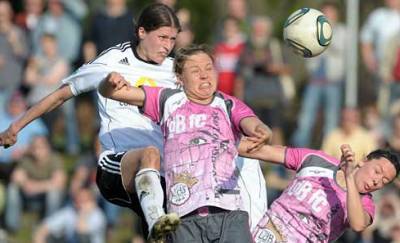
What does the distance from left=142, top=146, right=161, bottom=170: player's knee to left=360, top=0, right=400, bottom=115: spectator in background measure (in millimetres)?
7742

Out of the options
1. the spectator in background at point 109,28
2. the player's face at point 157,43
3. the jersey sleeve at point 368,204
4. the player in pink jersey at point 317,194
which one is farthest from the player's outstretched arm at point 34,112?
the spectator in background at point 109,28

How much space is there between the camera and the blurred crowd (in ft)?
52.1

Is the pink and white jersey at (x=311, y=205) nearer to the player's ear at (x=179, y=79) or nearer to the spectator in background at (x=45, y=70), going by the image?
the player's ear at (x=179, y=79)

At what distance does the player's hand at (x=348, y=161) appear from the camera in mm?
8766

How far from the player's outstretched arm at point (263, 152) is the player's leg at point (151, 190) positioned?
556 millimetres

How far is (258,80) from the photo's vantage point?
16328 mm

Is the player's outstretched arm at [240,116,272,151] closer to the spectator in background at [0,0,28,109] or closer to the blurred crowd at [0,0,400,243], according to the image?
the blurred crowd at [0,0,400,243]

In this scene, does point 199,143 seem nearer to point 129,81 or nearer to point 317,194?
point 317,194

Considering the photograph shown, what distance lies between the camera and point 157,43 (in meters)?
9.65

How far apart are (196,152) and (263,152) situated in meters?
0.65

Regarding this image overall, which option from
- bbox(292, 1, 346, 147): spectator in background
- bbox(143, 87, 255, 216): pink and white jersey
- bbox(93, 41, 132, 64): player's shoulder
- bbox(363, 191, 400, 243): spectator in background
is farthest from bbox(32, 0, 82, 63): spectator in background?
bbox(143, 87, 255, 216): pink and white jersey

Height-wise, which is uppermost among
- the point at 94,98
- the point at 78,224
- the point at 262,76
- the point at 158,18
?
the point at 158,18

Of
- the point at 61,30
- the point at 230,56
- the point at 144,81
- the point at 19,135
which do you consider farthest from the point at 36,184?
the point at 144,81

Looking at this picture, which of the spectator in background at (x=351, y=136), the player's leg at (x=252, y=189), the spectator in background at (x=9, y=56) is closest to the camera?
the player's leg at (x=252, y=189)
